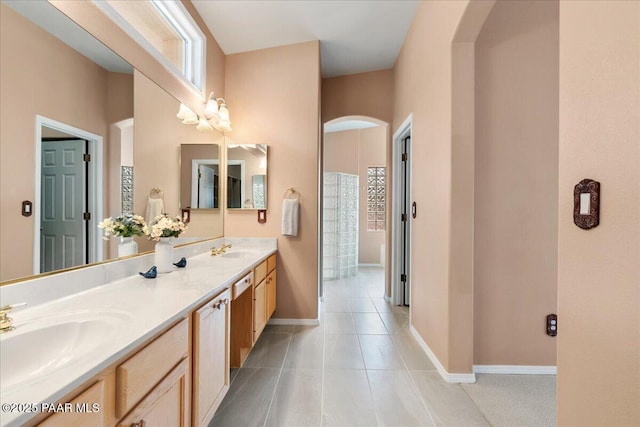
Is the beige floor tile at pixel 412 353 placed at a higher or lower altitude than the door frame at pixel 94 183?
lower

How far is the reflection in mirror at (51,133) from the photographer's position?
100cm

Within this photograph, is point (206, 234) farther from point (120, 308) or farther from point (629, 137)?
point (629, 137)

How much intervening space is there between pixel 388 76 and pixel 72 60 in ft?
11.6

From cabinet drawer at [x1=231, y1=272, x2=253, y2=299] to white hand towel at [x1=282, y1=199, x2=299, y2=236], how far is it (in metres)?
0.85

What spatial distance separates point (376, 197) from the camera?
6.56m

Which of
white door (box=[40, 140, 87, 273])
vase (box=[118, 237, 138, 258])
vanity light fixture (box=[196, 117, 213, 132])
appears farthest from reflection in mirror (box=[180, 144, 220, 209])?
white door (box=[40, 140, 87, 273])

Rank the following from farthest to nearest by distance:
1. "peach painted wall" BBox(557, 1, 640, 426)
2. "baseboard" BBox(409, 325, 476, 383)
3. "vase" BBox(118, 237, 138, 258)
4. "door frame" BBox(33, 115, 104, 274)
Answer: "baseboard" BBox(409, 325, 476, 383)
"vase" BBox(118, 237, 138, 258)
"door frame" BBox(33, 115, 104, 274)
"peach painted wall" BBox(557, 1, 640, 426)

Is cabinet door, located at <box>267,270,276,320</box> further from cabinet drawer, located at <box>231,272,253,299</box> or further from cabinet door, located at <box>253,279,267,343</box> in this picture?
cabinet drawer, located at <box>231,272,253,299</box>

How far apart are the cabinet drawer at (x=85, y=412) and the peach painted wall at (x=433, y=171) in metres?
1.93

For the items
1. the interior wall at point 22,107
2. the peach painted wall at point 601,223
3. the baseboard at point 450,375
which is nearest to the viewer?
the peach painted wall at point 601,223

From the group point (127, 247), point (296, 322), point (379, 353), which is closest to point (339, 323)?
point (296, 322)

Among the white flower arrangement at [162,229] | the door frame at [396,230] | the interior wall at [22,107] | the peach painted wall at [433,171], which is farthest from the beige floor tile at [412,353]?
the interior wall at [22,107]

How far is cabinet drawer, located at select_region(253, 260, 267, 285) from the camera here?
2.21 m

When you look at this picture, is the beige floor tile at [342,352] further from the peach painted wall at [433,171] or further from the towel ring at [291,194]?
the towel ring at [291,194]
